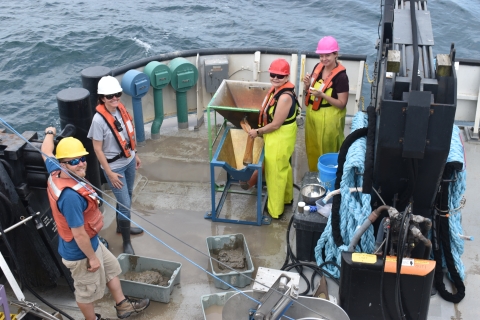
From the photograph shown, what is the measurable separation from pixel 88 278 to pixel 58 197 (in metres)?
0.81

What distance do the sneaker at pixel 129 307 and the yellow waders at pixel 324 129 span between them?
116 inches

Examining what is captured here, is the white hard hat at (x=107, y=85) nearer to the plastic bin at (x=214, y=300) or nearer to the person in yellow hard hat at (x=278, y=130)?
the person in yellow hard hat at (x=278, y=130)

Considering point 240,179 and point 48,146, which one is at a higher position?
point 48,146

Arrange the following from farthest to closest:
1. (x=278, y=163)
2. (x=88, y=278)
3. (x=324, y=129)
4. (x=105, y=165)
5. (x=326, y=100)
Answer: (x=324, y=129) < (x=326, y=100) < (x=278, y=163) < (x=105, y=165) < (x=88, y=278)

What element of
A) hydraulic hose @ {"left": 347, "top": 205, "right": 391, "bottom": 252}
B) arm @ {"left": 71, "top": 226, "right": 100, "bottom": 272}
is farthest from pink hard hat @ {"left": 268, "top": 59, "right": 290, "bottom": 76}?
arm @ {"left": 71, "top": 226, "right": 100, "bottom": 272}

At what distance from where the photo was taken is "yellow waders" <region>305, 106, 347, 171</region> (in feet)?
20.8

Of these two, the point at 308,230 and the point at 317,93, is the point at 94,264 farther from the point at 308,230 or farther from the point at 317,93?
the point at 317,93

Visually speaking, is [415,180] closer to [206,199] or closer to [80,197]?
[80,197]

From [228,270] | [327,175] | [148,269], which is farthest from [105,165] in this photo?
[327,175]

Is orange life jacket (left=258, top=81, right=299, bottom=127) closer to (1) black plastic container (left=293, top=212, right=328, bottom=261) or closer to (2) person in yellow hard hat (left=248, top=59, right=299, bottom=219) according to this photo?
(2) person in yellow hard hat (left=248, top=59, right=299, bottom=219)

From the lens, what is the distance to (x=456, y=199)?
465 cm

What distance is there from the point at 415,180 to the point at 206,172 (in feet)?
11.8

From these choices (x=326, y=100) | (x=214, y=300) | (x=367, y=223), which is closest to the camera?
(x=367, y=223)

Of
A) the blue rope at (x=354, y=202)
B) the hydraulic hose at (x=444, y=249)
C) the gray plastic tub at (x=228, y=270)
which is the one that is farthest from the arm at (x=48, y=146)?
the hydraulic hose at (x=444, y=249)
